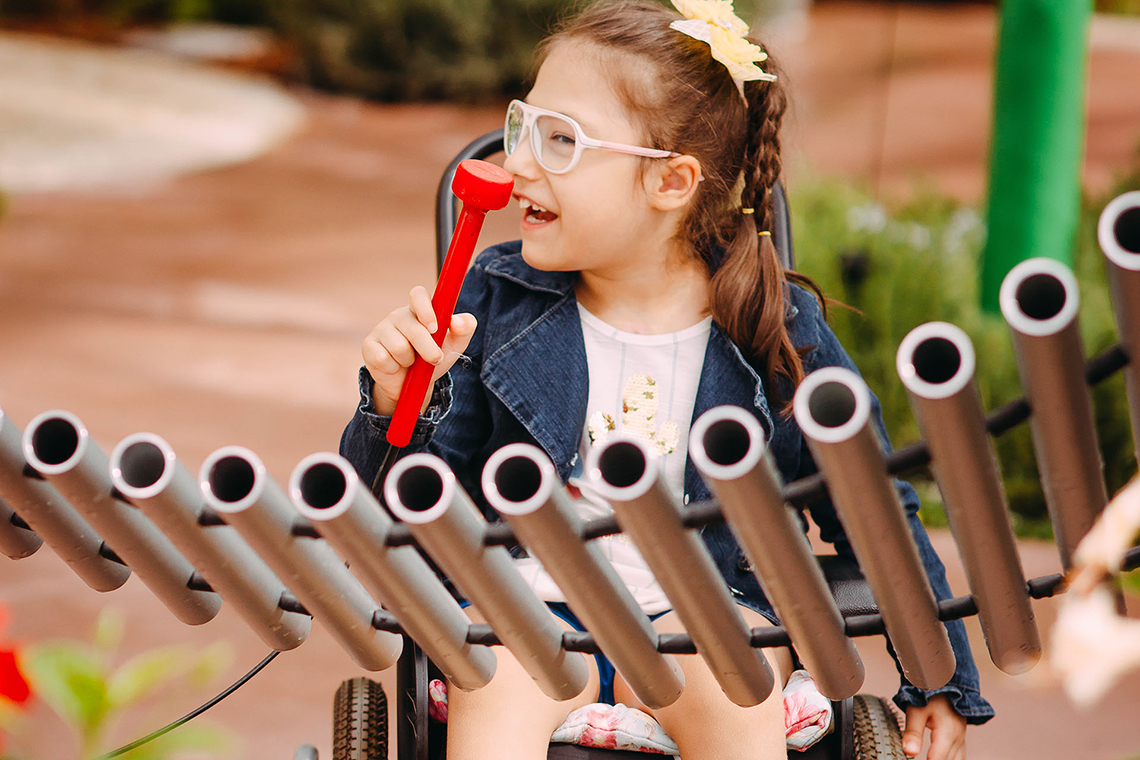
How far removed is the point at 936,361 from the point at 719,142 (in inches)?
33.5

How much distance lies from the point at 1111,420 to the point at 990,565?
8.11 feet

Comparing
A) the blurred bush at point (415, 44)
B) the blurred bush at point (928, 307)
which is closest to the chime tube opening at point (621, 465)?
the blurred bush at point (928, 307)

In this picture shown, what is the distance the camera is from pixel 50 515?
40.8 inches

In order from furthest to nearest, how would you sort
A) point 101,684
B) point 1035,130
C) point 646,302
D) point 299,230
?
point 299,230, point 1035,130, point 646,302, point 101,684

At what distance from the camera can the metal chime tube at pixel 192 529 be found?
913 millimetres

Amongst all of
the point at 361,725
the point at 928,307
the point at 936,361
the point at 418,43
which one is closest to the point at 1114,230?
the point at 936,361

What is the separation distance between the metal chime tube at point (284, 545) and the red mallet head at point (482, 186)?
1.29 ft

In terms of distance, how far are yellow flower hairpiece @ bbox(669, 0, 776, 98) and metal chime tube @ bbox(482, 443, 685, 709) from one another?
2.50 ft

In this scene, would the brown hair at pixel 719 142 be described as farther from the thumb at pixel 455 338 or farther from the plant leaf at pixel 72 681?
the plant leaf at pixel 72 681

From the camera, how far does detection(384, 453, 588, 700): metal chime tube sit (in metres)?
0.86

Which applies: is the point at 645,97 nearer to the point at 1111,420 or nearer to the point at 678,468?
the point at 678,468

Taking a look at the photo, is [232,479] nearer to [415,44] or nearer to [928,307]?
[928,307]

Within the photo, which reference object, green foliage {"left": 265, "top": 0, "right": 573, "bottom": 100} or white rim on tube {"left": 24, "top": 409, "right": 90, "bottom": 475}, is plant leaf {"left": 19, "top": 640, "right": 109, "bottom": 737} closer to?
white rim on tube {"left": 24, "top": 409, "right": 90, "bottom": 475}

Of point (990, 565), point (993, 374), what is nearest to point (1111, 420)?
point (993, 374)
